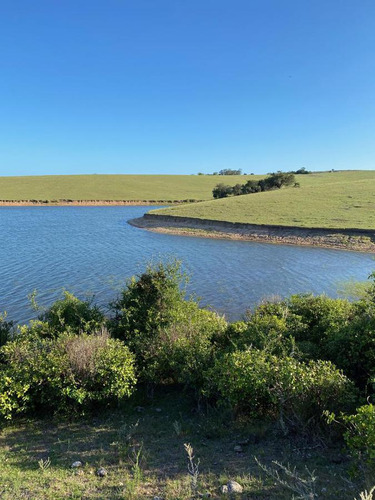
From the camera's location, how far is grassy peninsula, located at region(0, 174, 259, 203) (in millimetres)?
100562

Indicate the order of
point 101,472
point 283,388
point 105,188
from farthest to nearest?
1. point 105,188
2. point 283,388
3. point 101,472

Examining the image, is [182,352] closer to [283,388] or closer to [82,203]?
[283,388]

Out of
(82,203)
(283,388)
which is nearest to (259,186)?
(82,203)

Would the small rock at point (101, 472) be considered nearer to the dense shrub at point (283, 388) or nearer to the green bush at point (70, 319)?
the dense shrub at point (283, 388)

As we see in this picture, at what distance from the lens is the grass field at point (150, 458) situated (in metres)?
4.98

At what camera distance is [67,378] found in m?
7.66

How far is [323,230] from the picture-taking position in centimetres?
3831

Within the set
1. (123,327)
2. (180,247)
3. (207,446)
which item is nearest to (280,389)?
(207,446)

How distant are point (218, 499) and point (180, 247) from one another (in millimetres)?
31371

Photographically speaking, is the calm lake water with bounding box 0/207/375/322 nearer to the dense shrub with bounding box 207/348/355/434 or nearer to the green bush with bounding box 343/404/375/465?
the dense shrub with bounding box 207/348/355/434

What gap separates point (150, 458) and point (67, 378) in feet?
8.91

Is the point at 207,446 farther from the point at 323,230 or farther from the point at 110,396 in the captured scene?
the point at 323,230

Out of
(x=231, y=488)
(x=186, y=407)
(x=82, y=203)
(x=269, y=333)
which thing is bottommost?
(x=186, y=407)

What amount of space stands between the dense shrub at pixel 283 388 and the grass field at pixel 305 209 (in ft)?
115
